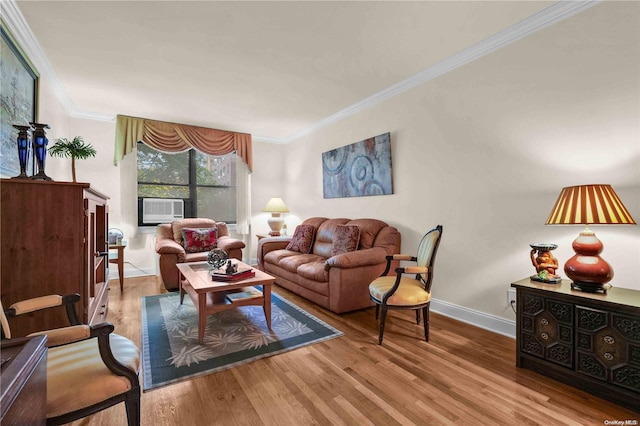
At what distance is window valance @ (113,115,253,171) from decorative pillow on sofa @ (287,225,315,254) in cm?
193

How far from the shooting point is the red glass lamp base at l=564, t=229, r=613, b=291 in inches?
70.9

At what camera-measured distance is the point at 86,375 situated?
3.91 feet

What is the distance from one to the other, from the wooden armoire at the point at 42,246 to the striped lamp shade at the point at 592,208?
2991 millimetres

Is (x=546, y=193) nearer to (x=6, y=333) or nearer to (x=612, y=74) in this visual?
(x=612, y=74)

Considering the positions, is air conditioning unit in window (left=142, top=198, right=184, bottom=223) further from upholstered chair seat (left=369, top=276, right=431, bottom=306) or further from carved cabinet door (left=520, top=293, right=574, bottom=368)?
carved cabinet door (left=520, top=293, right=574, bottom=368)

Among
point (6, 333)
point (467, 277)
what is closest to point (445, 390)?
point (467, 277)

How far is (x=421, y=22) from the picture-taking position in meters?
2.32

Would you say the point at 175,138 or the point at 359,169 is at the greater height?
the point at 175,138

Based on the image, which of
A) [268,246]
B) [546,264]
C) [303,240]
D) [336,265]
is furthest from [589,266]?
[268,246]

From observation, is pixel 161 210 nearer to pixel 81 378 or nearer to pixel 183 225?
pixel 183 225

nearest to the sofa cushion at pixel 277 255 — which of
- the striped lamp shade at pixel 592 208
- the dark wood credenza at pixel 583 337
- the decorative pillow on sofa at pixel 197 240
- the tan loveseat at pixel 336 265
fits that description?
the tan loveseat at pixel 336 265

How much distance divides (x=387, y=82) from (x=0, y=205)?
11.2 feet

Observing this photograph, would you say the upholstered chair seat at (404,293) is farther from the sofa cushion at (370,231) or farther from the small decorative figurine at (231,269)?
the small decorative figurine at (231,269)

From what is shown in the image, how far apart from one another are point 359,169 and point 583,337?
9.43 feet
